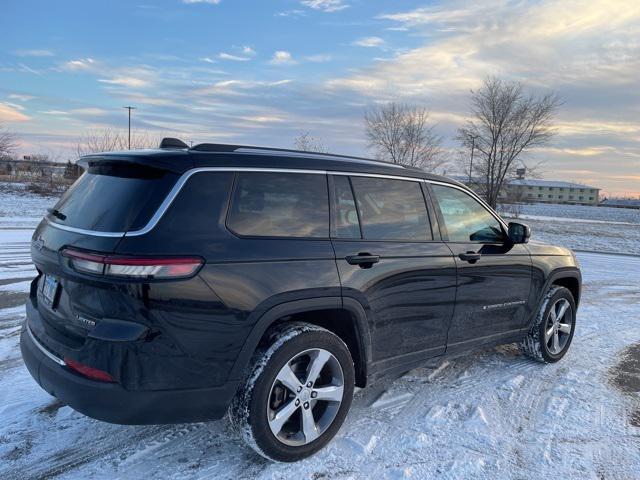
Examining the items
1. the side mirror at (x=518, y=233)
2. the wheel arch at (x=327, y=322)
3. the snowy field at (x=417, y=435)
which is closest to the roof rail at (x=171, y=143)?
the wheel arch at (x=327, y=322)

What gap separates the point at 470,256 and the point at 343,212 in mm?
1245

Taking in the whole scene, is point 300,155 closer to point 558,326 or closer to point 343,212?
point 343,212

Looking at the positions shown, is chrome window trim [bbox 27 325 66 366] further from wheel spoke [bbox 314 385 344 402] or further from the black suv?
wheel spoke [bbox 314 385 344 402]

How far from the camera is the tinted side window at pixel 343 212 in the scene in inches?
130

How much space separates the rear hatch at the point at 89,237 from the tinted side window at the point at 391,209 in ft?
4.36

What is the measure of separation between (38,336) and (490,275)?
10.8 feet

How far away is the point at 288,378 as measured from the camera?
2.96 m

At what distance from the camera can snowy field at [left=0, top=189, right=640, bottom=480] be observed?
295 centimetres

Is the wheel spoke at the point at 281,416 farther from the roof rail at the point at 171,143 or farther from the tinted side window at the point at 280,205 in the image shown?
the roof rail at the point at 171,143

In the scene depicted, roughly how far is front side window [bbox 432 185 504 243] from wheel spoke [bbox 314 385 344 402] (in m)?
1.51

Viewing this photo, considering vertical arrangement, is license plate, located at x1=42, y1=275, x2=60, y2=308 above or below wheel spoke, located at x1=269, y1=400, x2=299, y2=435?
above

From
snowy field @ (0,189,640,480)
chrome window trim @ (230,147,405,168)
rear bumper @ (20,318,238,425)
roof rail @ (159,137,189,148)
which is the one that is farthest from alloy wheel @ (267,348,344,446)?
roof rail @ (159,137,189,148)

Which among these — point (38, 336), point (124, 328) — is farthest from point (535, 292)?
point (38, 336)

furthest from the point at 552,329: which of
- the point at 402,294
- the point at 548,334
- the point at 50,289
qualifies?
the point at 50,289
